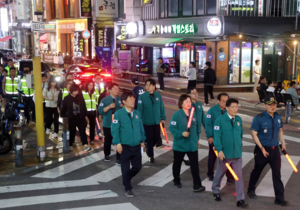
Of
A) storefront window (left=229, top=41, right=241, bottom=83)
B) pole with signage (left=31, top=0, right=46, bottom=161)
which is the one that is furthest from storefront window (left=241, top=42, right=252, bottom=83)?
pole with signage (left=31, top=0, right=46, bottom=161)

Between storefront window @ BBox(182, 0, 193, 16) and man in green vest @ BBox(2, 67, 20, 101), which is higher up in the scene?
storefront window @ BBox(182, 0, 193, 16)

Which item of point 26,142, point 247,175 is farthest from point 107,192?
point 26,142

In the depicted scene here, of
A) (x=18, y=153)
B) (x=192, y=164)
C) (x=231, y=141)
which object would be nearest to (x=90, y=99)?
(x=18, y=153)

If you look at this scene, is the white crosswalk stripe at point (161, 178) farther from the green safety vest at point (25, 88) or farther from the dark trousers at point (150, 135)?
the green safety vest at point (25, 88)

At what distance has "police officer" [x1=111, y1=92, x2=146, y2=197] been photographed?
7293 millimetres

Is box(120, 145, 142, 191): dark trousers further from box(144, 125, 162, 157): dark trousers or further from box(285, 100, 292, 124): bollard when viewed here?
box(285, 100, 292, 124): bollard

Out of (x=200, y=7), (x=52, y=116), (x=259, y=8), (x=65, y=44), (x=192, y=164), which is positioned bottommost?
(x=52, y=116)

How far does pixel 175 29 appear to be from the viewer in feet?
92.4

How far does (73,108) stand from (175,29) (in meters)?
18.9

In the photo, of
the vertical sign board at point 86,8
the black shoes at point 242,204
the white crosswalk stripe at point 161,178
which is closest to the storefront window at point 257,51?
the white crosswalk stripe at point 161,178

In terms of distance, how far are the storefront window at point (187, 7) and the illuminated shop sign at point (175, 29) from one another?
1.00 metres

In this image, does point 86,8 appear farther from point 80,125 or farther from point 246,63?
point 80,125

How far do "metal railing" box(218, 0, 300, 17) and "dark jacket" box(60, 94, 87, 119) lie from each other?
16349 mm

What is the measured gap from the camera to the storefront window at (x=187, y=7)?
90.0ft
